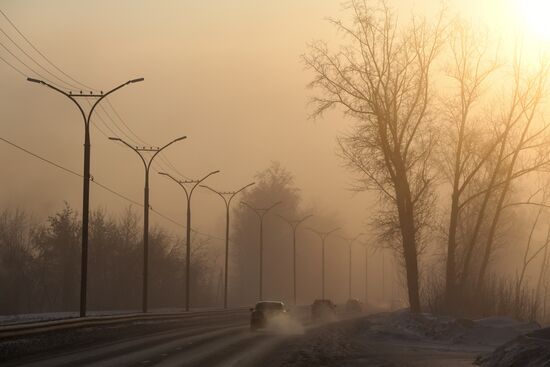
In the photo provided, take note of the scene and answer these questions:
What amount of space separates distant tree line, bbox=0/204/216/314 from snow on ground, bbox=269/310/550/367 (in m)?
58.0

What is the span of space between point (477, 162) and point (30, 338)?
34695 mm

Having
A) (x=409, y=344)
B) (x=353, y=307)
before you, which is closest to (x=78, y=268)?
(x=353, y=307)

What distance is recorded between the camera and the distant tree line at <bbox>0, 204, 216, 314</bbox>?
331ft

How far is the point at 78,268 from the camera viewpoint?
10769 centimetres

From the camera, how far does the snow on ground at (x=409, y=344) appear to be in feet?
88.8

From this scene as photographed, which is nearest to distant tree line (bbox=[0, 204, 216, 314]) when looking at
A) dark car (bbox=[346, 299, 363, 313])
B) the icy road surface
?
dark car (bbox=[346, 299, 363, 313])

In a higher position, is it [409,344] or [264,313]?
[264,313]

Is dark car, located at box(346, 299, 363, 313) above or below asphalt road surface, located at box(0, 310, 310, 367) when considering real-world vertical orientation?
above

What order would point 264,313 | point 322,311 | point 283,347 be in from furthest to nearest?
point 322,311
point 264,313
point 283,347

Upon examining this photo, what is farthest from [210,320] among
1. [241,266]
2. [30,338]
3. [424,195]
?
[241,266]

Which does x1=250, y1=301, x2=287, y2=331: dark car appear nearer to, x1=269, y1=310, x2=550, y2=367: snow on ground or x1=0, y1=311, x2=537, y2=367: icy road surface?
x1=0, y1=311, x2=537, y2=367: icy road surface

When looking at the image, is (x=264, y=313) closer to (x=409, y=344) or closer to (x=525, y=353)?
(x=409, y=344)

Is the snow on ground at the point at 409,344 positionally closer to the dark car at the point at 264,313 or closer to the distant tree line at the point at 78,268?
the dark car at the point at 264,313

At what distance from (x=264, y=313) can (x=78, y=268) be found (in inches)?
2379
